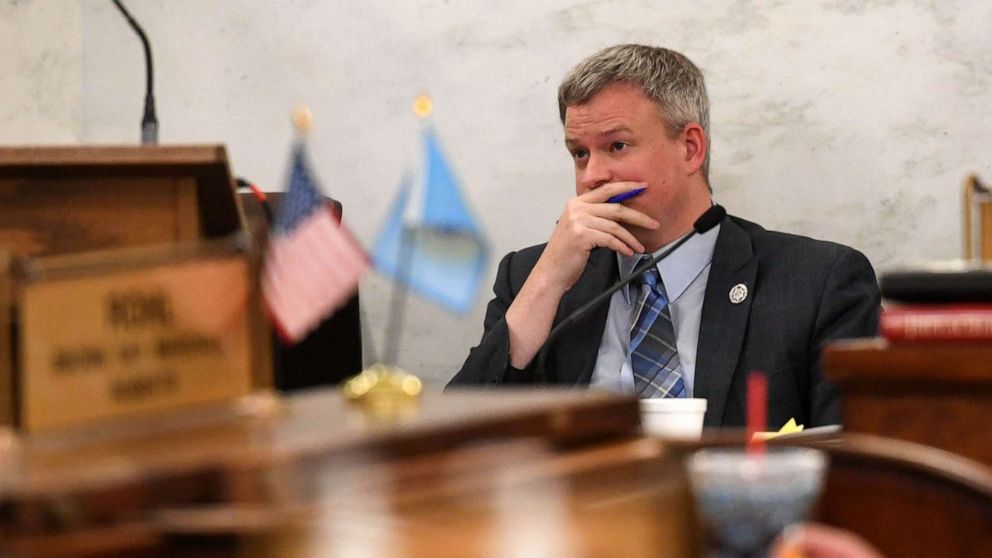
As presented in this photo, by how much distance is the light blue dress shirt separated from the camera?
8.26 ft

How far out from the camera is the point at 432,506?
2.25ft

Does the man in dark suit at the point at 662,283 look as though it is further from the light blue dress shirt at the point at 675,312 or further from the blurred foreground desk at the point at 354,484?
the blurred foreground desk at the point at 354,484

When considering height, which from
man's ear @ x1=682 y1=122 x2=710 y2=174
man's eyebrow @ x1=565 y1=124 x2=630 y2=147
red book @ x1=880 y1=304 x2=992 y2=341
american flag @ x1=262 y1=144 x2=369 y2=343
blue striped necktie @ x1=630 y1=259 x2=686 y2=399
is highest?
man's eyebrow @ x1=565 y1=124 x2=630 y2=147

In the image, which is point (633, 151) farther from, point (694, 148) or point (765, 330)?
Result: point (765, 330)

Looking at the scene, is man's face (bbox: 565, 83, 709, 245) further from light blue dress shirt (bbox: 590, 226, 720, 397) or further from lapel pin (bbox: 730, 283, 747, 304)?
lapel pin (bbox: 730, 283, 747, 304)

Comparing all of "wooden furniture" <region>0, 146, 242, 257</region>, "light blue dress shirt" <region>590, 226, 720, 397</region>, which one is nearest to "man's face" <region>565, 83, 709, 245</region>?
"light blue dress shirt" <region>590, 226, 720, 397</region>

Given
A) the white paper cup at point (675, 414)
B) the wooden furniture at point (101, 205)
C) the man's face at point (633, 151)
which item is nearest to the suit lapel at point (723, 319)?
the man's face at point (633, 151)

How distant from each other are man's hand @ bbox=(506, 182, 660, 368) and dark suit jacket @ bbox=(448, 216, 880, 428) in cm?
3

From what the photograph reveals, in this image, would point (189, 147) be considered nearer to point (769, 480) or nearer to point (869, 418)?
point (869, 418)

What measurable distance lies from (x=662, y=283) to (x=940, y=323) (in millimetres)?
1504

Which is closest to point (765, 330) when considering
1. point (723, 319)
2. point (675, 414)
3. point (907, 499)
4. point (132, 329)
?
point (723, 319)

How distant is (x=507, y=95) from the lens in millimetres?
2920

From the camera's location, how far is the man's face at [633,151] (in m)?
2.64

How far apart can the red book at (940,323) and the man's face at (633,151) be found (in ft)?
5.16
